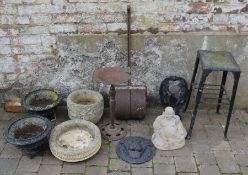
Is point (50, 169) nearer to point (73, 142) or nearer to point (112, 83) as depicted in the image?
point (73, 142)

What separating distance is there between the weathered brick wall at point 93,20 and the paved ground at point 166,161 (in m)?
1.54

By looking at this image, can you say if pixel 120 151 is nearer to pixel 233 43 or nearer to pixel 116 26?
pixel 116 26

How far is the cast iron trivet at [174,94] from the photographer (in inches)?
215

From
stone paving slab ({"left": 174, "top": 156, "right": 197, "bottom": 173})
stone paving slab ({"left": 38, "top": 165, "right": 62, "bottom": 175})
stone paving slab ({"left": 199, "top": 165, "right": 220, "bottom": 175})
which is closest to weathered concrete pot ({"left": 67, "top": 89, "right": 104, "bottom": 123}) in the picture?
stone paving slab ({"left": 38, "top": 165, "right": 62, "bottom": 175})

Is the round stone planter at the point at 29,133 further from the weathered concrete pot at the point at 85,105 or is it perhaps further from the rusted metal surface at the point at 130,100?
the rusted metal surface at the point at 130,100

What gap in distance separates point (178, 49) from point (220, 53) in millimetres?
652

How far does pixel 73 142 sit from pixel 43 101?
3.65 feet

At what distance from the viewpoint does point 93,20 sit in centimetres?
520

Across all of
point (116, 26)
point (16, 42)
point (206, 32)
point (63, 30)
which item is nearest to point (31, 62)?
point (16, 42)

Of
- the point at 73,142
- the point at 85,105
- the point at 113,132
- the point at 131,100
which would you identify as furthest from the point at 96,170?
the point at 131,100

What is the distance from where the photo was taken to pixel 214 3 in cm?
506

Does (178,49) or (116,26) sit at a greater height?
(116,26)

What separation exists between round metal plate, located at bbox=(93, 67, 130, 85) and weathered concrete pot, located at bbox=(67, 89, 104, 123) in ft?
1.76

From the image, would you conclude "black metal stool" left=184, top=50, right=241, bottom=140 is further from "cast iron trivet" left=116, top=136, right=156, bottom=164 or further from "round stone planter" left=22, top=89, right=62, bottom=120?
"round stone planter" left=22, top=89, right=62, bottom=120
